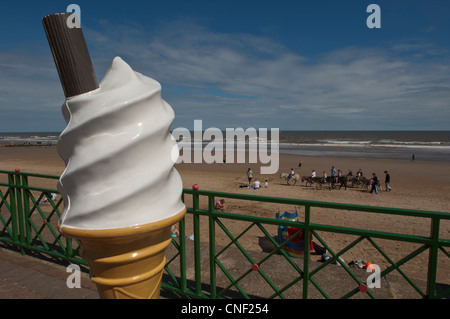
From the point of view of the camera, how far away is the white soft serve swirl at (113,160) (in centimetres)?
128

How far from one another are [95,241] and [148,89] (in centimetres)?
74

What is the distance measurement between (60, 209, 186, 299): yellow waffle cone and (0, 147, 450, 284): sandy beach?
21.7 feet

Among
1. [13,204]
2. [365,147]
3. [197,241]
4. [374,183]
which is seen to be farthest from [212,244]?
[365,147]

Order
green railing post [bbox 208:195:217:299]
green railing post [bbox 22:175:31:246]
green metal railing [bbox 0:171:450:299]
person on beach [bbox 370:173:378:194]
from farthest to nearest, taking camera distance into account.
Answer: person on beach [bbox 370:173:378:194]
green railing post [bbox 22:175:31:246]
green railing post [bbox 208:195:217:299]
green metal railing [bbox 0:171:450:299]

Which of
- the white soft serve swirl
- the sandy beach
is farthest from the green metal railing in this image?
the sandy beach

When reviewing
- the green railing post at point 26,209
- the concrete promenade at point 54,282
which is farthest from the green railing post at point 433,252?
the green railing post at point 26,209

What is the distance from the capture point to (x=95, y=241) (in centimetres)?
131

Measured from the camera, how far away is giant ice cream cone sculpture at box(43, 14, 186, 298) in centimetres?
128

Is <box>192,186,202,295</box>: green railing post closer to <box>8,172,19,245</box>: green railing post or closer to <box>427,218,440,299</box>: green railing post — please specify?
<box>427,218,440,299</box>: green railing post

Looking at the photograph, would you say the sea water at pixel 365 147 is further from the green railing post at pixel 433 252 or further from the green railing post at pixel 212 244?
the green railing post at pixel 433 252

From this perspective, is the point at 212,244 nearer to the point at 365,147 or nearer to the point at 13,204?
the point at 13,204

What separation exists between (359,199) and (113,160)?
1564 cm
